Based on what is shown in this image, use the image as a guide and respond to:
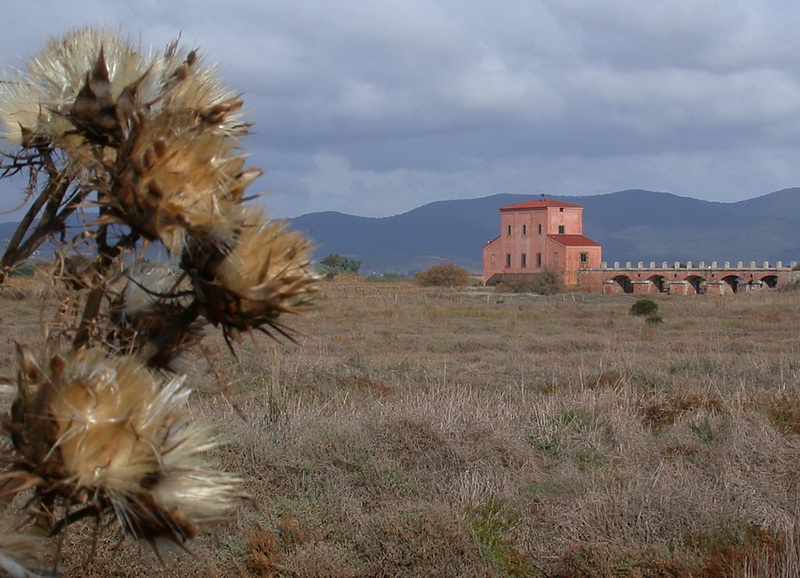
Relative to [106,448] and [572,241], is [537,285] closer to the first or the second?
[572,241]

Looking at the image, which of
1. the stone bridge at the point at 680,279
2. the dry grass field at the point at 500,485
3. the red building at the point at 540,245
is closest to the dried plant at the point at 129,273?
the dry grass field at the point at 500,485

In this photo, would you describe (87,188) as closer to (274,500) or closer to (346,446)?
(274,500)

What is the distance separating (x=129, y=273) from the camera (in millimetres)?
1651

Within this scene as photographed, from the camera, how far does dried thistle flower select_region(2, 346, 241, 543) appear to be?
136 cm

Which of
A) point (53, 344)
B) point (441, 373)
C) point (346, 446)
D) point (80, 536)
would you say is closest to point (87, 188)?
point (53, 344)

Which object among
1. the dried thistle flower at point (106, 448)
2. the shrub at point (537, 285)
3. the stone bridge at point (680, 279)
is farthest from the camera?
the stone bridge at point (680, 279)

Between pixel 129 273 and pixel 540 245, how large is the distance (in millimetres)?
74979

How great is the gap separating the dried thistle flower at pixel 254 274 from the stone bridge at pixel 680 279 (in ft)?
224

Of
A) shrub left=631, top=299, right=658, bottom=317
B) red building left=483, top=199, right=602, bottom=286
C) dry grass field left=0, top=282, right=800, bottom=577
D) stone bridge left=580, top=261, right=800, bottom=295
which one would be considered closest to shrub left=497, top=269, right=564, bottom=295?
stone bridge left=580, top=261, right=800, bottom=295

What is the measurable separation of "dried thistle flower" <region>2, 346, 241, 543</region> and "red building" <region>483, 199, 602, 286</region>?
70.0 metres

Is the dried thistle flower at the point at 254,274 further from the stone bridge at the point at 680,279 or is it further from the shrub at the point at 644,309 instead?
the stone bridge at the point at 680,279

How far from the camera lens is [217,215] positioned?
143 centimetres

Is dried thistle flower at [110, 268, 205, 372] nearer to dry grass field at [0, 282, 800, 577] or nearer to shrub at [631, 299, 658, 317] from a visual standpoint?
dry grass field at [0, 282, 800, 577]

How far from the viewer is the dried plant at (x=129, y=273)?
1.38 m
